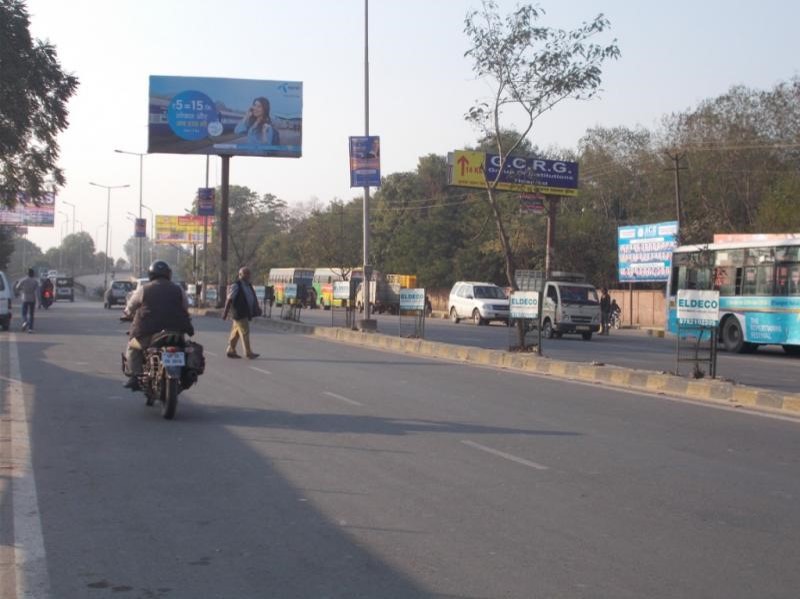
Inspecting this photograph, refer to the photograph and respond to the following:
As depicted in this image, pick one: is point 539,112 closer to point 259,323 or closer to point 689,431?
point 689,431

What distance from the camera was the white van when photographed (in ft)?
112

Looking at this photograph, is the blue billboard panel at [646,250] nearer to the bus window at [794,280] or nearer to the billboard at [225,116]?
the billboard at [225,116]

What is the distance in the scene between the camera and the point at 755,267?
27.1m

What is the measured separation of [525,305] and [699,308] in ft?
17.9

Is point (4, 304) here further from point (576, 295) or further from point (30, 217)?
point (30, 217)

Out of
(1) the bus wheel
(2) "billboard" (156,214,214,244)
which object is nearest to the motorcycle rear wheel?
(1) the bus wheel

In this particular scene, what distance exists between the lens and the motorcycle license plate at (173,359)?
37.6ft

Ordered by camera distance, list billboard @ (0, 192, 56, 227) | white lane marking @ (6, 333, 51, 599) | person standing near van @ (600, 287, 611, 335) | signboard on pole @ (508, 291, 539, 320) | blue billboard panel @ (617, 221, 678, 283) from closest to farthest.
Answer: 1. white lane marking @ (6, 333, 51, 599)
2. signboard on pole @ (508, 291, 539, 320)
3. person standing near van @ (600, 287, 611, 335)
4. blue billboard panel @ (617, 221, 678, 283)
5. billboard @ (0, 192, 56, 227)

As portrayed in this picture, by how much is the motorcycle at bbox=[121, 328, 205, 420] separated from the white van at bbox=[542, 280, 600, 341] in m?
23.2

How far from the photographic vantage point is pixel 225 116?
148 feet

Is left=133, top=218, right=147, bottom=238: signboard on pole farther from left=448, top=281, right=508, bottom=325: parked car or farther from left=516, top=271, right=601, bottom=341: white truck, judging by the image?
left=516, top=271, right=601, bottom=341: white truck

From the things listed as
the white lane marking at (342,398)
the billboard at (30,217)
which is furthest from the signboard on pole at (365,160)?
the billboard at (30,217)

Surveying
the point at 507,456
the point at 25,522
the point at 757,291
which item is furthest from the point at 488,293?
the point at 25,522

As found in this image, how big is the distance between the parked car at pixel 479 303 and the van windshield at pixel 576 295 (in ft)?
34.8
